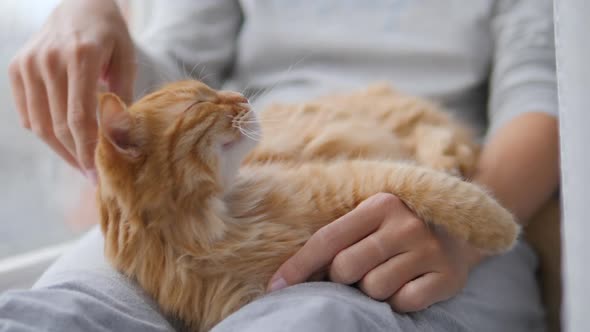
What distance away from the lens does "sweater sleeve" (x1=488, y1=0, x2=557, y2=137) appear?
1356 millimetres

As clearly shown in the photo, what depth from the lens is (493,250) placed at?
0.89 meters

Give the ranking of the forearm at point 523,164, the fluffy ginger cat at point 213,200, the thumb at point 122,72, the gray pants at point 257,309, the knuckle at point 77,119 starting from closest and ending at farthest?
the gray pants at point 257,309 → the fluffy ginger cat at point 213,200 → the knuckle at point 77,119 → the thumb at point 122,72 → the forearm at point 523,164

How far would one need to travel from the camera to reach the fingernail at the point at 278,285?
2.62 feet

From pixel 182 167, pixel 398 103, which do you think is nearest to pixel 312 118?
pixel 398 103

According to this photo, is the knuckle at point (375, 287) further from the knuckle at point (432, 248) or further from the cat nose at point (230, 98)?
the cat nose at point (230, 98)

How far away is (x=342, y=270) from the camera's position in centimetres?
82

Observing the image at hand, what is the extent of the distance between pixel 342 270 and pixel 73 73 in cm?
62

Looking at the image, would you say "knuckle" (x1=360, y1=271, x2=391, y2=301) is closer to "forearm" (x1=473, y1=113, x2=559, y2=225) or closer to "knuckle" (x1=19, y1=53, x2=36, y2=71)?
"forearm" (x1=473, y1=113, x2=559, y2=225)

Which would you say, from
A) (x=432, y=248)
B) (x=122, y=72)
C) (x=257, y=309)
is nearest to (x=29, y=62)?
(x=122, y=72)

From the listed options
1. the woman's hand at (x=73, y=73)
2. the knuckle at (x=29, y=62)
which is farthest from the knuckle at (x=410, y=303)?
the knuckle at (x=29, y=62)

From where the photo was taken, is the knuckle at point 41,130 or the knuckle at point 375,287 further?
the knuckle at point 41,130

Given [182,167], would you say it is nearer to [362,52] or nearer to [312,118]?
[312,118]

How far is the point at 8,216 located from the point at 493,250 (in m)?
1.54

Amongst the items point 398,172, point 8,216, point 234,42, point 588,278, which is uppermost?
point 588,278
